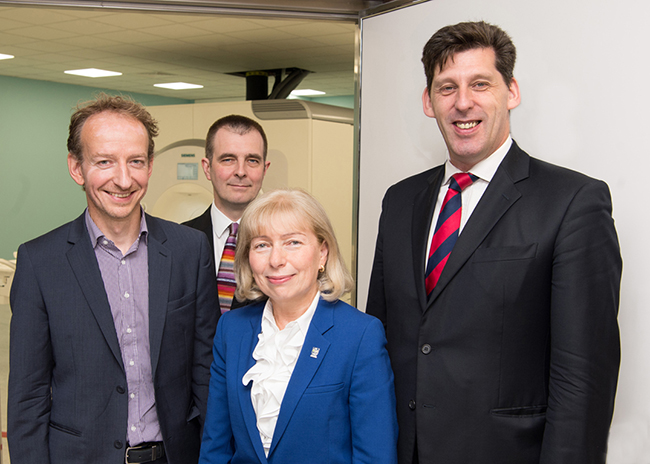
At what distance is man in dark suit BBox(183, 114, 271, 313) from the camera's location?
2070 mm

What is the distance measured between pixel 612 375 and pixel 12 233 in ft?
24.2

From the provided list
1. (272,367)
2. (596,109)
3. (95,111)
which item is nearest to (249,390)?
(272,367)

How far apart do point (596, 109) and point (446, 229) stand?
0.57 m

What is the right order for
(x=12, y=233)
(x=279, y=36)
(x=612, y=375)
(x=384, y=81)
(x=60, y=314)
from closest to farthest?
(x=612, y=375) < (x=60, y=314) < (x=384, y=81) < (x=279, y=36) < (x=12, y=233)

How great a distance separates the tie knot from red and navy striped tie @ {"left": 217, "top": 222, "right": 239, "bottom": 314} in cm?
81

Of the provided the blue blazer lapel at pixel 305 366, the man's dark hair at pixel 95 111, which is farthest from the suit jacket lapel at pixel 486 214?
the man's dark hair at pixel 95 111

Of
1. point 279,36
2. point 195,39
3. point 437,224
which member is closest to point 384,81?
point 437,224

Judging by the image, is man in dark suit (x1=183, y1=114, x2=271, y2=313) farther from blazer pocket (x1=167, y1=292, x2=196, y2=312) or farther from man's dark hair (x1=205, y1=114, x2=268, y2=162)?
blazer pocket (x1=167, y1=292, x2=196, y2=312)

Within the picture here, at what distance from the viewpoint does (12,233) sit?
23.5 ft

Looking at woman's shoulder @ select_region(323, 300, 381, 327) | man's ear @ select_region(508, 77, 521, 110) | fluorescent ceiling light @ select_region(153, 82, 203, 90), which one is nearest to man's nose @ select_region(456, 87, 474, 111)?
man's ear @ select_region(508, 77, 521, 110)

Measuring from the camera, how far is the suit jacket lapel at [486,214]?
4.42 ft

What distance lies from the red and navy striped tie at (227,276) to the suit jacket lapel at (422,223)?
0.70 m

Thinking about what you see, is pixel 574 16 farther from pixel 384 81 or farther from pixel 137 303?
pixel 137 303

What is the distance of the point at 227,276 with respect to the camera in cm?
198
